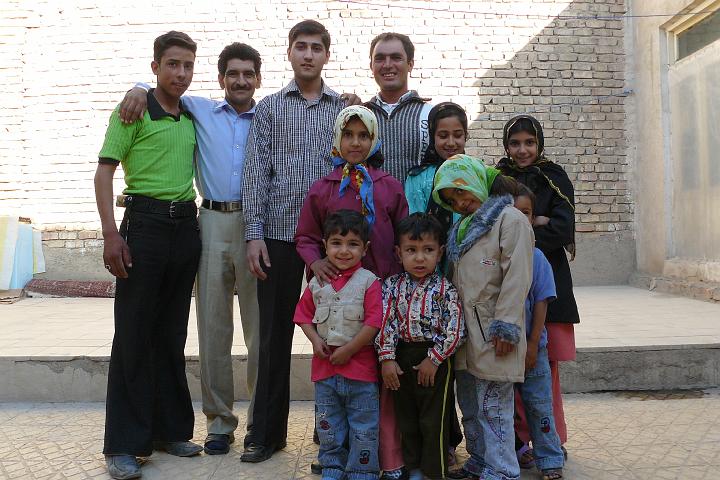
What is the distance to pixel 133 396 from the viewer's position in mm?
2811

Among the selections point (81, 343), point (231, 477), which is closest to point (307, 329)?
point (231, 477)

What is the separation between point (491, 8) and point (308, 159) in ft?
19.5

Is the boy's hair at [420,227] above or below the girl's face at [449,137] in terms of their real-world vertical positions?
below

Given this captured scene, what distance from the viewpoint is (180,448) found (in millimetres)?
2975

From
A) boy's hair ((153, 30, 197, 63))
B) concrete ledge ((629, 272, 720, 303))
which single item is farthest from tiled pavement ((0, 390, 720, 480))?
concrete ledge ((629, 272, 720, 303))

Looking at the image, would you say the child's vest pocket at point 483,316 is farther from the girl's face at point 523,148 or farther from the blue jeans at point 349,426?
the girl's face at point 523,148

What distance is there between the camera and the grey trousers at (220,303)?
3.06 m

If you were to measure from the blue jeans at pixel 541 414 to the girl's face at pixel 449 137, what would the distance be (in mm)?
986

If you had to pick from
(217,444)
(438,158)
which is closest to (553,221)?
(438,158)

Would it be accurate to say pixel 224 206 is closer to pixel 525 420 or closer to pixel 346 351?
pixel 346 351

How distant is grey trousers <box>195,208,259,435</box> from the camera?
3.06m

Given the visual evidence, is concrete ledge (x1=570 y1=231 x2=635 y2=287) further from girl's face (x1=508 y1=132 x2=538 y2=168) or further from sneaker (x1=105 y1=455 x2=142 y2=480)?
sneaker (x1=105 y1=455 x2=142 y2=480)

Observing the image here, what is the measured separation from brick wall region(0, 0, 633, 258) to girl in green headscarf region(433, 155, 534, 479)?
549cm

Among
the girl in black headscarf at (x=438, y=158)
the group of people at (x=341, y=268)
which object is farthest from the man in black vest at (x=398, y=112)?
the girl in black headscarf at (x=438, y=158)
